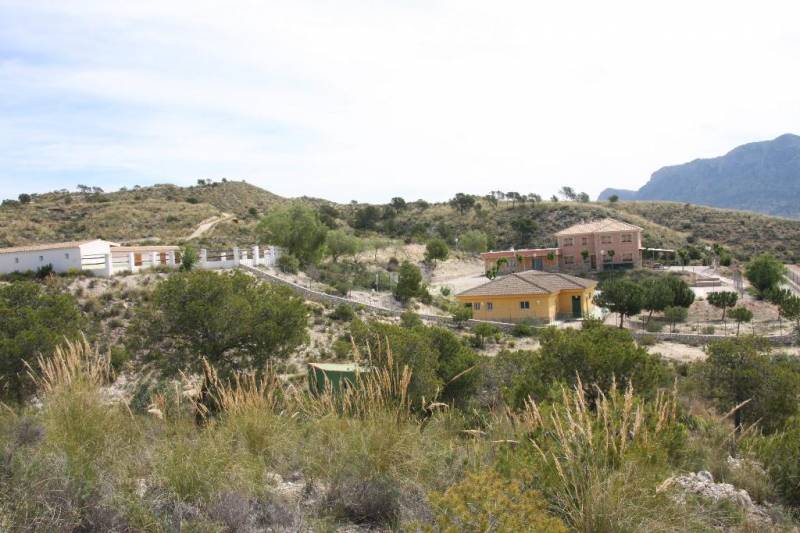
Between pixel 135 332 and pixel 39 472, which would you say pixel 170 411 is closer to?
pixel 39 472

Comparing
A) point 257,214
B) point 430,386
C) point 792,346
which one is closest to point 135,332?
point 430,386

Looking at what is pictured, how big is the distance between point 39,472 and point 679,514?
3.50 metres

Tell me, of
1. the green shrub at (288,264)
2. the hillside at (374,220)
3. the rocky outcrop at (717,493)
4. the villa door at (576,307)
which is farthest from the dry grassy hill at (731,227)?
the rocky outcrop at (717,493)

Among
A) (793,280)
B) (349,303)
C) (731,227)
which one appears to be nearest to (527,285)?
(349,303)

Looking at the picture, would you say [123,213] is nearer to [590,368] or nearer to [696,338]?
[696,338]

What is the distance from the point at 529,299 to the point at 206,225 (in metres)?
35.1

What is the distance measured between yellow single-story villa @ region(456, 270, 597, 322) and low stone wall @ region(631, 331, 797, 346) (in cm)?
583

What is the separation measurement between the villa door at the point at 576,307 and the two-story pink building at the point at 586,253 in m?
15.4

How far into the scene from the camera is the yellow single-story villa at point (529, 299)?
33.4m

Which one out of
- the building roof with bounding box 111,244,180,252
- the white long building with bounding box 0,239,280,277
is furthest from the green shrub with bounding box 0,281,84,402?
the building roof with bounding box 111,244,180,252

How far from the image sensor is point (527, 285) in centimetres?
3447

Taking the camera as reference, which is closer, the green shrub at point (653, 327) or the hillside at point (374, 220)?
the green shrub at point (653, 327)

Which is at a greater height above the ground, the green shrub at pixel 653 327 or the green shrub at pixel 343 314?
the green shrub at pixel 343 314

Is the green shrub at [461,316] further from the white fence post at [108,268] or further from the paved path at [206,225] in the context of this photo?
the paved path at [206,225]
